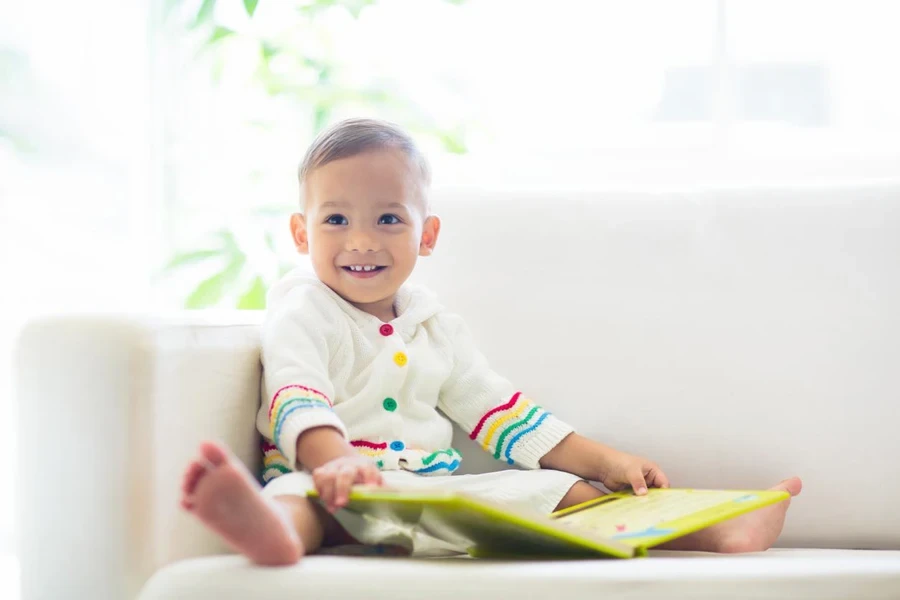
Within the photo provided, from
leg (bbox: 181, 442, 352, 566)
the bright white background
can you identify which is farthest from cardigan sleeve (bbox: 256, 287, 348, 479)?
the bright white background

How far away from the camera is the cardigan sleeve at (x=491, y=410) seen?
1174 millimetres

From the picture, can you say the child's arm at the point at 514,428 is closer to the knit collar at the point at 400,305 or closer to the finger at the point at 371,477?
the knit collar at the point at 400,305

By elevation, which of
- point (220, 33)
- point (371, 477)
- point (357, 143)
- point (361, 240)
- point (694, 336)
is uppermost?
point (220, 33)

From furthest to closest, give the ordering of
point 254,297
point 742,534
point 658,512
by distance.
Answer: point 254,297, point 742,534, point 658,512

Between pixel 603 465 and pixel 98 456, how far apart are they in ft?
1.99

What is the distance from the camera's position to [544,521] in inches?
29.1

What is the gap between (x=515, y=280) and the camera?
1256 millimetres

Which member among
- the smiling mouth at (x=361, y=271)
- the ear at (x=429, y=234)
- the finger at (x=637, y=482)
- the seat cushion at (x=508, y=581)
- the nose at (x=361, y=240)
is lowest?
the seat cushion at (x=508, y=581)

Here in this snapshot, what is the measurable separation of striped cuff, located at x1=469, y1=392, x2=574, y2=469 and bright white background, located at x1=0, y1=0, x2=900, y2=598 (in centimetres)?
87

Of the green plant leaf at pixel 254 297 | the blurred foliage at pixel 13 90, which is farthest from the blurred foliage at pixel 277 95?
the blurred foliage at pixel 13 90

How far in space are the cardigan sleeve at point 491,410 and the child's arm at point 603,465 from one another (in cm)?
2

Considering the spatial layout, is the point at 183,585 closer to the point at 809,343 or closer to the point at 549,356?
the point at 549,356

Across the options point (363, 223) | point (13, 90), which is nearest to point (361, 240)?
point (363, 223)

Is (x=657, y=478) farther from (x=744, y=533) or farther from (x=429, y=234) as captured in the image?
(x=429, y=234)
